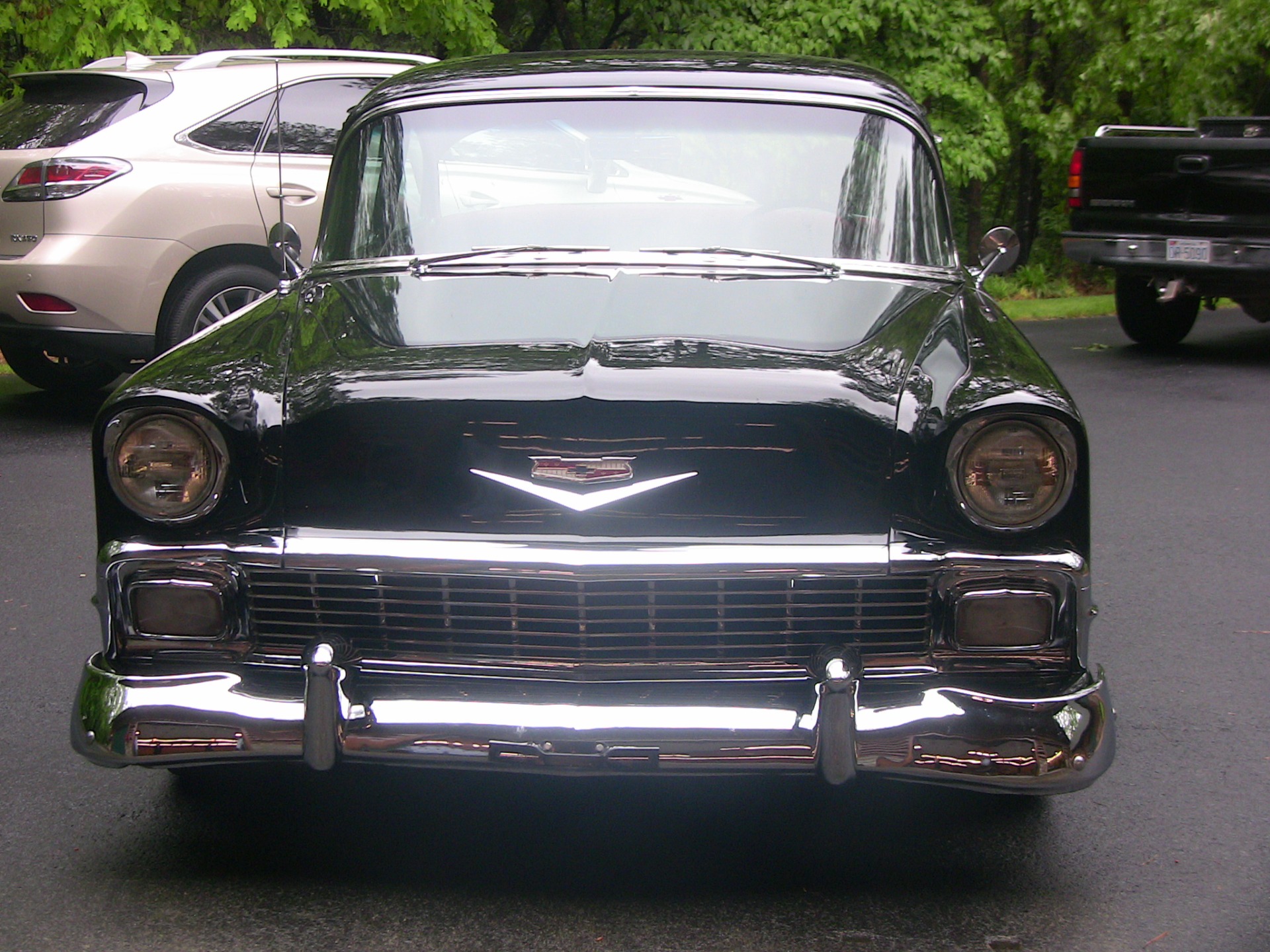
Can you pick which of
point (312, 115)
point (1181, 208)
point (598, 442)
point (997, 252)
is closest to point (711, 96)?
point (997, 252)

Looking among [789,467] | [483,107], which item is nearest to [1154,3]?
[483,107]

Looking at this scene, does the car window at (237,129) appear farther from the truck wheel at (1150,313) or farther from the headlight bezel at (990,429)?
the truck wheel at (1150,313)

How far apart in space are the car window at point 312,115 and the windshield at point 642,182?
4.35 metres

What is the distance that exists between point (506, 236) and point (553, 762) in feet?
5.18

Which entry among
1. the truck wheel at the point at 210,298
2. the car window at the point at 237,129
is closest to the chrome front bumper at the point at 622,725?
the truck wheel at the point at 210,298

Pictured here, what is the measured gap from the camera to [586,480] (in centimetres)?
285

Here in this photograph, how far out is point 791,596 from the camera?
9.38 feet

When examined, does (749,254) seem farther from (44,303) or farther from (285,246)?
(44,303)

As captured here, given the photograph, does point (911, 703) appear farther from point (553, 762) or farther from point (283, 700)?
point (283, 700)

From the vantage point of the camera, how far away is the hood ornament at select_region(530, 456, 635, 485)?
2.85 metres

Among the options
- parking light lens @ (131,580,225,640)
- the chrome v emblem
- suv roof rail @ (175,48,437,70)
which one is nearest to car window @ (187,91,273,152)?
suv roof rail @ (175,48,437,70)

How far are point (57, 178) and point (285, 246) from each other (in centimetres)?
356

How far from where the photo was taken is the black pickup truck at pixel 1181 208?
9.59 meters

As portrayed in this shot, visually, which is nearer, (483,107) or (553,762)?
(553,762)
